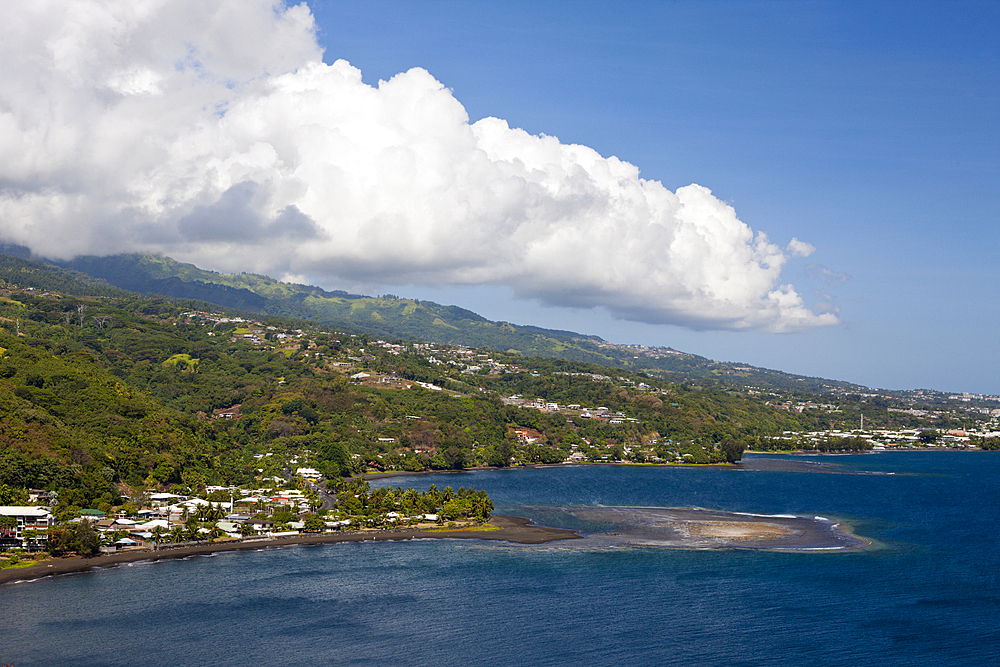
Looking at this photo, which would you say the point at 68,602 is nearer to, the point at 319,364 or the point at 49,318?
the point at 319,364

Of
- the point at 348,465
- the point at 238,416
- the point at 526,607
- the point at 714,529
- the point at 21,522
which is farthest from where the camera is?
the point at 238,416

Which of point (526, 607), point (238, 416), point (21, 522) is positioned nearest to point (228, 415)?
point (238, 416)

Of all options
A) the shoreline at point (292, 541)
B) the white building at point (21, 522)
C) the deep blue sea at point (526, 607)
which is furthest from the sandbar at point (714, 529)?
the white building at point (21, 522)

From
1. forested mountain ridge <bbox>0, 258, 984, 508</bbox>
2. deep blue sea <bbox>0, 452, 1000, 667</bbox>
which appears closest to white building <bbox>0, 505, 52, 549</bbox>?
forested mountain ridge <bbox>0, 258, 984, 508</bbox>

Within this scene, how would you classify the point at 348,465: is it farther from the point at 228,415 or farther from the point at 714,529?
the point at 714,529

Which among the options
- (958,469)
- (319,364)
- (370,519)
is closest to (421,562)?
(370,519)

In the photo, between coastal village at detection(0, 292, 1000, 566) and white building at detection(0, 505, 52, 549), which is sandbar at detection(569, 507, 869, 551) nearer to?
coastal village at detection(0, 292, 1000, 566)

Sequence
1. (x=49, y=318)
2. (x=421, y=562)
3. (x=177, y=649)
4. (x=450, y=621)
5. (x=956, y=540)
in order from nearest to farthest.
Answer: (x=177, y=649)
(x=450, y=621)
(x=421, y=562)
(x=956, y=540)
(x=49, y=318)
